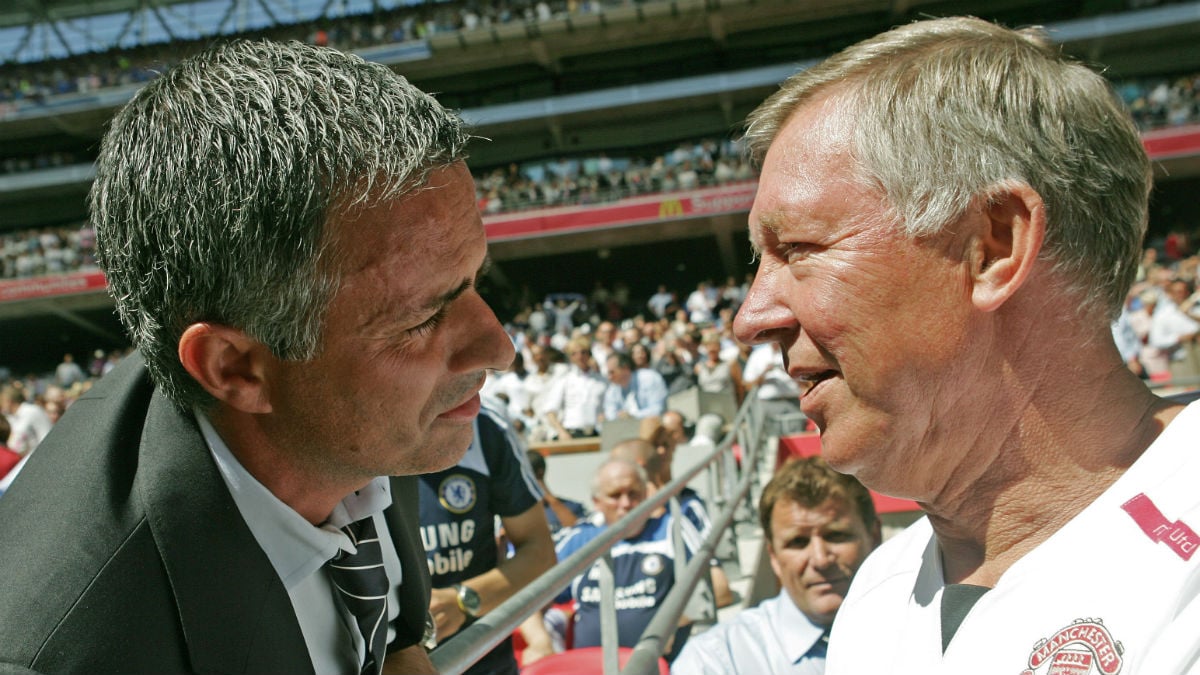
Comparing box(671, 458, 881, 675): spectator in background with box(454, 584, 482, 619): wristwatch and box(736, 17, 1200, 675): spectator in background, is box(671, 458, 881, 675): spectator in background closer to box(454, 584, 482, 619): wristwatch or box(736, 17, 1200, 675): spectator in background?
box(454, 584, 482, 619): wristwatch

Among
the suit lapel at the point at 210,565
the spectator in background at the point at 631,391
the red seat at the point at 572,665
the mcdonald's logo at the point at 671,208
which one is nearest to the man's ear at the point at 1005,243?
the suit lapel at the point at 210,565

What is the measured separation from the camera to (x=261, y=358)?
1151mm

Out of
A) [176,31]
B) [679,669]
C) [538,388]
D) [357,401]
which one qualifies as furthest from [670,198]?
[357,401]

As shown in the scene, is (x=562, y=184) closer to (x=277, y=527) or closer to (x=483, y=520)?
(x=483, y=520)

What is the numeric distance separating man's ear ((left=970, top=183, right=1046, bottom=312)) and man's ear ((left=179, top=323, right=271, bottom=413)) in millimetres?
885

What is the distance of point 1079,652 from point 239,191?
3.46ft

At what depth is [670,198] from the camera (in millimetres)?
23547

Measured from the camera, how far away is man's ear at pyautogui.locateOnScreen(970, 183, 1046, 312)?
1154 mm

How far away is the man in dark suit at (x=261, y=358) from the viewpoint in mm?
1013

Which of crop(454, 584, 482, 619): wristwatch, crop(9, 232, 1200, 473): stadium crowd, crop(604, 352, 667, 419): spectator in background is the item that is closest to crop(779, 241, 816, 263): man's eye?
crop(454, 584, 482, 619): wristwatch

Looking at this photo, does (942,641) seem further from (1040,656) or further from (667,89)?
(667,89)

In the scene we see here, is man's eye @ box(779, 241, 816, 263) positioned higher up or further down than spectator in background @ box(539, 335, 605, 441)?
higher up

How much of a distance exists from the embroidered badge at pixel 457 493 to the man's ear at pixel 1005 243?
2030mm

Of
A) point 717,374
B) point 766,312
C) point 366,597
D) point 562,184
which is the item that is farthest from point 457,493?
point 562,184
